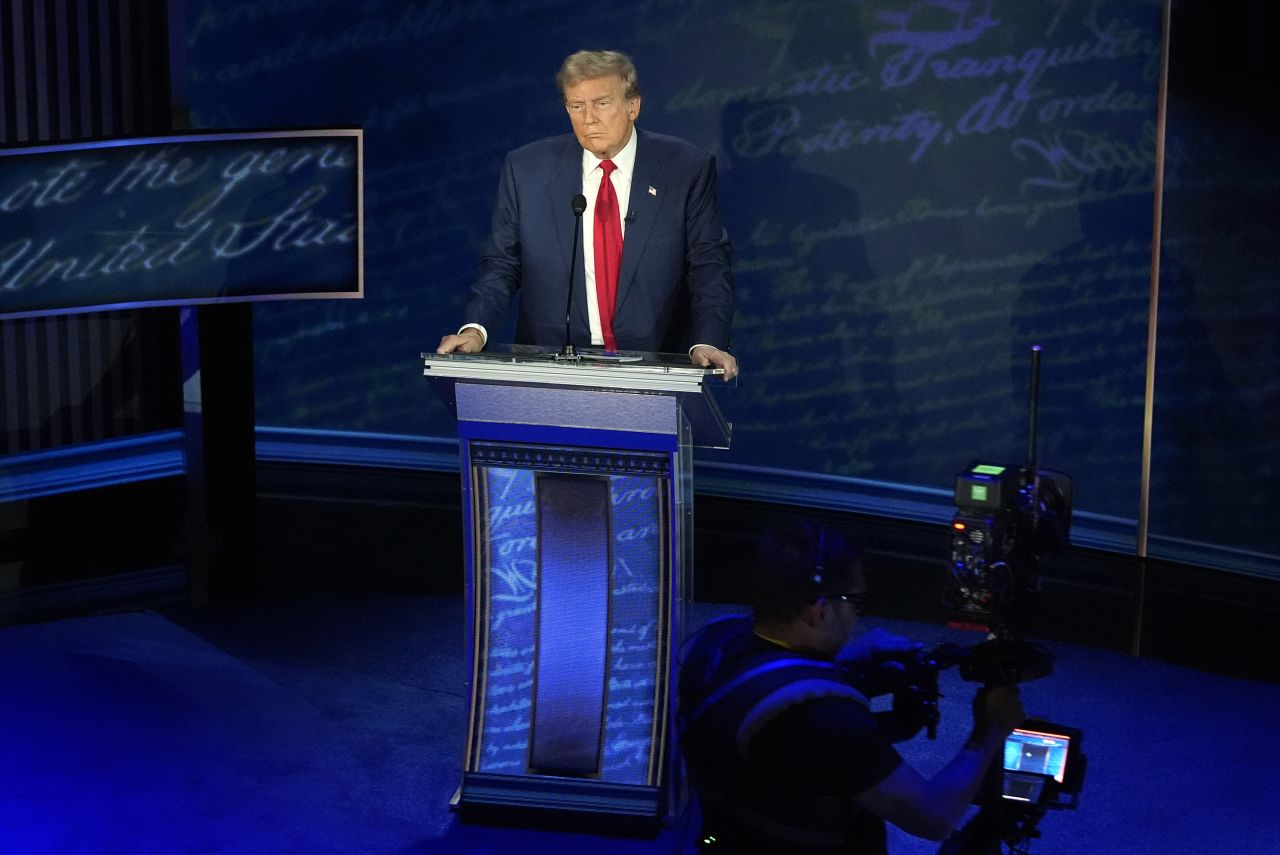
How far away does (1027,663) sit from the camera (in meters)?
2.17

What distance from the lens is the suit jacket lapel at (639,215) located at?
3549 mm

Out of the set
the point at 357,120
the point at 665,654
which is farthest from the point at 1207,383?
the point at 357,120

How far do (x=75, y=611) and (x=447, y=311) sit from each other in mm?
1856

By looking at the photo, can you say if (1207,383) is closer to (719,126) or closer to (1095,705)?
(1095,705)

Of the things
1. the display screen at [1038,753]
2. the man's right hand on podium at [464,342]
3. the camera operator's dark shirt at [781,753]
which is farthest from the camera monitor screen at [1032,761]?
the man's right hand on podium at [464,342]

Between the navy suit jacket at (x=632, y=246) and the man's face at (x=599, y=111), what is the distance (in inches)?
3.5

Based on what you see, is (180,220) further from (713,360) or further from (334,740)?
(713,360)

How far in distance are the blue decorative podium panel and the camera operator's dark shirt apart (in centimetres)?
97

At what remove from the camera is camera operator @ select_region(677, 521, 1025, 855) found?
6.58ft

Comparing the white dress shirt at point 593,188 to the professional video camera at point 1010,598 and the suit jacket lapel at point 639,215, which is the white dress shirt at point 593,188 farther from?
the professional video camera at point 1010,598

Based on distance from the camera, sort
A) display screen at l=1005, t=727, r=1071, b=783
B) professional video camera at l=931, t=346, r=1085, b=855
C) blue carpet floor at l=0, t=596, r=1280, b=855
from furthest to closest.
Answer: blue carpet floor at l=0, t=596, r=1280, b=855 < display screen at l=1005, t=727, r=1071, b=783 < professional video camera at l=931, t=346, r=1085, b=855

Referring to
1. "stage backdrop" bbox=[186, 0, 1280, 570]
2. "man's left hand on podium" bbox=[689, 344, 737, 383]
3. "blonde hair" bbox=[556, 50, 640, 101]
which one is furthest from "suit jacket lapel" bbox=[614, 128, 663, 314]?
"stage backdrop" bbox=[186, 0, 1280, 570]

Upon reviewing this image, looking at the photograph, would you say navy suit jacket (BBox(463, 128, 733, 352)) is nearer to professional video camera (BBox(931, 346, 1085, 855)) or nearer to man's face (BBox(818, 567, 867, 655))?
professional video camera (BBox(931, 346, 1085, 855))

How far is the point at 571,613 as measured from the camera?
126 inches
